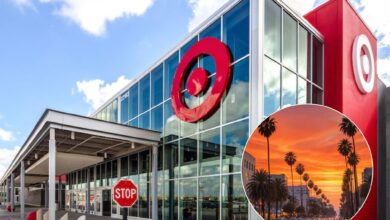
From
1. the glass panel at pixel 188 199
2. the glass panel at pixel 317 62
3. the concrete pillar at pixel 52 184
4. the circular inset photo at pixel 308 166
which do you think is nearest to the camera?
the circular inset photo at pixel 308 166

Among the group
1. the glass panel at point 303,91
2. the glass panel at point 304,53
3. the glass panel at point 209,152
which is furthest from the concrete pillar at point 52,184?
the glass panel at point 304,53

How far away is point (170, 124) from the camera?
1856 centimetres

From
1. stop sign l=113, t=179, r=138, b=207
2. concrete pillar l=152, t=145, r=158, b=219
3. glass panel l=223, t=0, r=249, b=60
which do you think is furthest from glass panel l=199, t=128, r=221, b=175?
stop sign l=113, t=179, r=138, b=207

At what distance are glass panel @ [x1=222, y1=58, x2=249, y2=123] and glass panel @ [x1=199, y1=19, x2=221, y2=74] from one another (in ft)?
5.21

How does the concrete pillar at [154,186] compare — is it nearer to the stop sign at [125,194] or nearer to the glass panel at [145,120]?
the glass panel at [145,120]

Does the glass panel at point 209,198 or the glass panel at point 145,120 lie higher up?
the glass panel at point 145,120

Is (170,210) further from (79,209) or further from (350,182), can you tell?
(79,209)

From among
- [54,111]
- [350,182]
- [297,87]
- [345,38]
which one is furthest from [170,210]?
[350,182]

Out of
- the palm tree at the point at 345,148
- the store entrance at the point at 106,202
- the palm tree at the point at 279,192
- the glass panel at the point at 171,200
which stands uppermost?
the palm tree at the point at 345,148

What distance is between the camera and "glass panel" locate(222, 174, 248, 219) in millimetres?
12664

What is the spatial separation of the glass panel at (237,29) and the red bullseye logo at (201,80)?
1.09ft

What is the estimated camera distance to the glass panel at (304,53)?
15.3 m

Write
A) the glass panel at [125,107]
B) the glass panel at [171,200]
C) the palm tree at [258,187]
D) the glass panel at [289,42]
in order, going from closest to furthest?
the palm tree at [258,187], the glass panel at [289,42], the glass panel at [171,200], the glass panel at [125,107]

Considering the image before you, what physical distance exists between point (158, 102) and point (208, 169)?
656 centimetres
